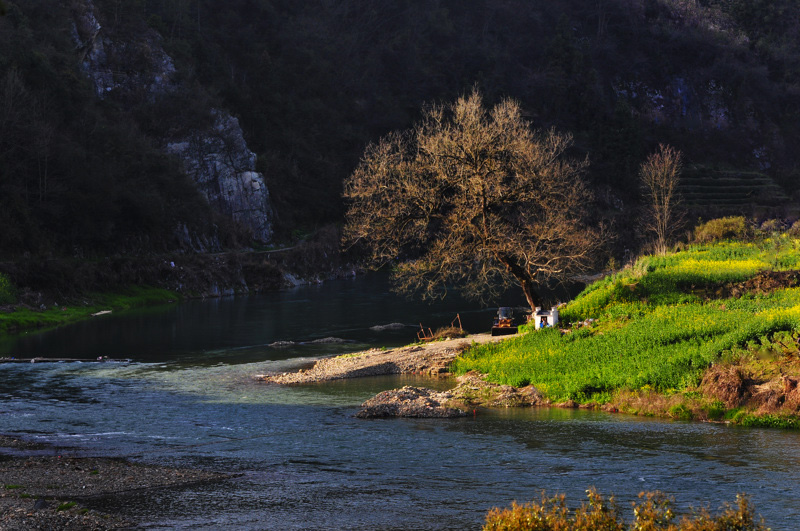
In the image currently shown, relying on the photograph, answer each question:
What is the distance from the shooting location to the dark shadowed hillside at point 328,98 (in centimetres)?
9069

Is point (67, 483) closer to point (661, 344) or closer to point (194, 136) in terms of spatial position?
point (661, 344)

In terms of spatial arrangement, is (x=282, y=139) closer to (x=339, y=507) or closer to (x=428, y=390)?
(x=428, y=390)

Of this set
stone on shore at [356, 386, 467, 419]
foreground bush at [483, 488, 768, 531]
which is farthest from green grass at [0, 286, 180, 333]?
foreground bush at [483, 488, 768, 531]

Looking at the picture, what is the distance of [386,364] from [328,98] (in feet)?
405

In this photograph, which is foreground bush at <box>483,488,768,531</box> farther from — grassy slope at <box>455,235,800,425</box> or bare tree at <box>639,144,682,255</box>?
bare tree at <box>639,144,682,255</box>

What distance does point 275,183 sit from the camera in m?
138

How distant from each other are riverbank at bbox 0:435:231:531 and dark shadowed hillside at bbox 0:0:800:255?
61.8 m

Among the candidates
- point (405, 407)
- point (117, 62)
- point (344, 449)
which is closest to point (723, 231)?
point (405, 407)

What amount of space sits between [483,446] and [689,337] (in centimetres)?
1273

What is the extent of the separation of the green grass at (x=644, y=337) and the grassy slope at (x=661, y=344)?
0.15ft

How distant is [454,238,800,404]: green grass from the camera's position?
104 feet

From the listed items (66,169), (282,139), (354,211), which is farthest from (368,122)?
(354,211)

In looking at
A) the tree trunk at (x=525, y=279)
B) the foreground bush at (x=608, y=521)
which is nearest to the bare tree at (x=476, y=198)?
the tree trunk at (x=525, y=279)

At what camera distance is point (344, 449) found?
26.1 meters
